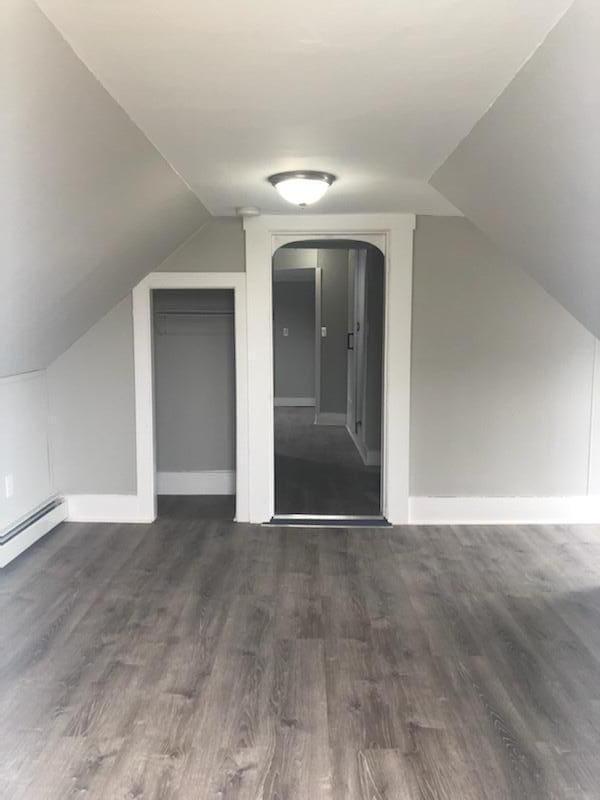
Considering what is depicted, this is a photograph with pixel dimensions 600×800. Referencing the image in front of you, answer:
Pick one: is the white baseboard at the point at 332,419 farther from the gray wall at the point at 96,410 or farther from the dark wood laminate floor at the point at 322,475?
the gray wall at the point at 96,410

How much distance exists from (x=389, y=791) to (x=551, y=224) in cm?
210

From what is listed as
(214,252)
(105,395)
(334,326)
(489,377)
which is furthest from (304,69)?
(334,326)

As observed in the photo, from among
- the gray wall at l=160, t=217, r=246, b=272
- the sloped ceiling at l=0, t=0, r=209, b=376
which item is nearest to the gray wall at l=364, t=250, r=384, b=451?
the gray wall at l=160, t=217, r=246, b=272

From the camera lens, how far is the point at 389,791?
1.86m

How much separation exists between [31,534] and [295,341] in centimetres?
673

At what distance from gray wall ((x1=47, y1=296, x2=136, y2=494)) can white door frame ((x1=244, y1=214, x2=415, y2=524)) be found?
0.83 meters

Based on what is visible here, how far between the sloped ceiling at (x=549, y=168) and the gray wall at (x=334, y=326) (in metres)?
4.93

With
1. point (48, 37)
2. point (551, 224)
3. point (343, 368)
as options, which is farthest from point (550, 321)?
point (343, 368)

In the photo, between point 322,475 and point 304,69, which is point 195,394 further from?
point 304,69

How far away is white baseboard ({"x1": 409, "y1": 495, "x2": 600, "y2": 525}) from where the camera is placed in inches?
170

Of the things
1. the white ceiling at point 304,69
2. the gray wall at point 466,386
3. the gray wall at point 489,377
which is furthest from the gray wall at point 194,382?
the white ceiling at point 304,69

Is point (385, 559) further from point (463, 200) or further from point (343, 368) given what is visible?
point (343, 368)

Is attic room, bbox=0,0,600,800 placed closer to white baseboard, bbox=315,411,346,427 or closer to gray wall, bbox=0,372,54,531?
gray wall, bbox=0,372,54,531

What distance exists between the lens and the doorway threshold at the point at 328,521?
4.30 m
